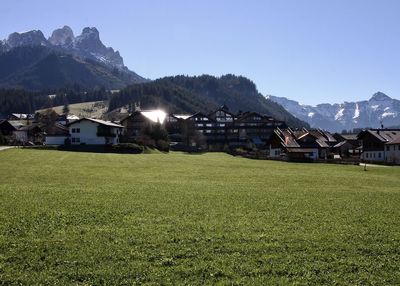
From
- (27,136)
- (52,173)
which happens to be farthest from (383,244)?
(27,136)

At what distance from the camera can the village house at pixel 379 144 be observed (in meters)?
108

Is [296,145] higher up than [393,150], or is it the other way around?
[296,145]

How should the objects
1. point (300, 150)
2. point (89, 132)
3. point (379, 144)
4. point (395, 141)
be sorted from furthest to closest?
point (300, 150)
point (89, 132)
point (379, 144)
point (395, 141)

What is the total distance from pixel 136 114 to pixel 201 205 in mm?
133209

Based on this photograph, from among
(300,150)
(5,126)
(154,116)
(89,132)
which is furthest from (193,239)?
(154,116)

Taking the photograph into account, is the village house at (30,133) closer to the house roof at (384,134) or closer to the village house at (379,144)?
the village house at (379,144)

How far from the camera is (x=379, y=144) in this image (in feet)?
369

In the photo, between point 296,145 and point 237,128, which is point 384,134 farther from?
point 237,128

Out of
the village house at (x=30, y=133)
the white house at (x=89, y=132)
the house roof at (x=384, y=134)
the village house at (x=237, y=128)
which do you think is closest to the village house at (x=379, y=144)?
the house roof at (x=384, y=134)

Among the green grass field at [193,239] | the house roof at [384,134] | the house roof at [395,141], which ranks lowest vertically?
the green grass field at [193,239]

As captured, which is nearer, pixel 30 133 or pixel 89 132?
pixel 89 132

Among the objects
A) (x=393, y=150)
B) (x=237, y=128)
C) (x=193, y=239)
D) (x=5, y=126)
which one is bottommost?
(x=193, y=239)

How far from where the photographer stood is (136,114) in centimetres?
15762

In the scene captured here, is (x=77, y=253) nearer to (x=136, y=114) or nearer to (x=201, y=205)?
(x=201, y=205)
